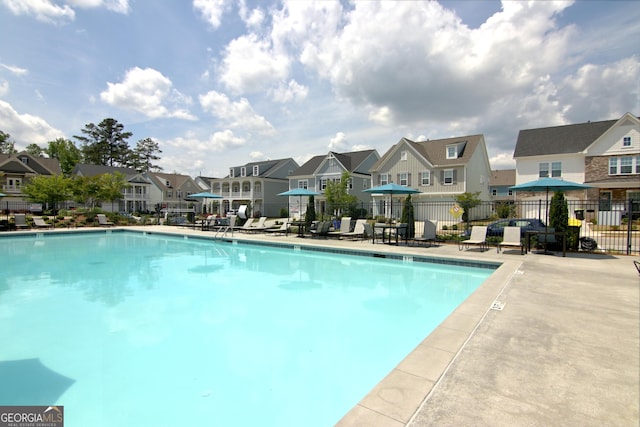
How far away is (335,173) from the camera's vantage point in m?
35.3

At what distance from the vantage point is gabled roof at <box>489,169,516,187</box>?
4930cm

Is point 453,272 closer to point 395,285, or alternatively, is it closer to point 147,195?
point 395,285

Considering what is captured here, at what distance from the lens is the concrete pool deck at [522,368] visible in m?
2.33

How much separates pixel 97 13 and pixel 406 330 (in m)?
16.8

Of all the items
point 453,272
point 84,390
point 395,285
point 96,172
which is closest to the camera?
point 84,390

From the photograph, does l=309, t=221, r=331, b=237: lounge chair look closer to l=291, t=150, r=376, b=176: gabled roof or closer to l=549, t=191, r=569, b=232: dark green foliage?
l=549, t=191, r=569, b=232: dark green foliage

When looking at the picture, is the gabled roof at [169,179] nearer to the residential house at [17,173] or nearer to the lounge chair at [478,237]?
the residential house at [17,173]

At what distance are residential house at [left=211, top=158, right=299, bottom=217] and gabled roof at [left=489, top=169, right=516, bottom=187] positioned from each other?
32.7 metres

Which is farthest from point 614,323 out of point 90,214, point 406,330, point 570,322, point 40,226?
point 90,214

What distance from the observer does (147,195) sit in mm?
52094

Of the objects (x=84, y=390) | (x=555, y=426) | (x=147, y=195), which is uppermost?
(x=147, y=195)

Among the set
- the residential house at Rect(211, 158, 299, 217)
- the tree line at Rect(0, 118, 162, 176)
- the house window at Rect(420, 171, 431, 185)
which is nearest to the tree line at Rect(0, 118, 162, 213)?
the tree line at Rect(0, 118, 162, 176)

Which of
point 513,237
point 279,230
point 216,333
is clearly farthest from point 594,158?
point 216,333

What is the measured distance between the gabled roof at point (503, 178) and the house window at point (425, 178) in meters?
25.3
